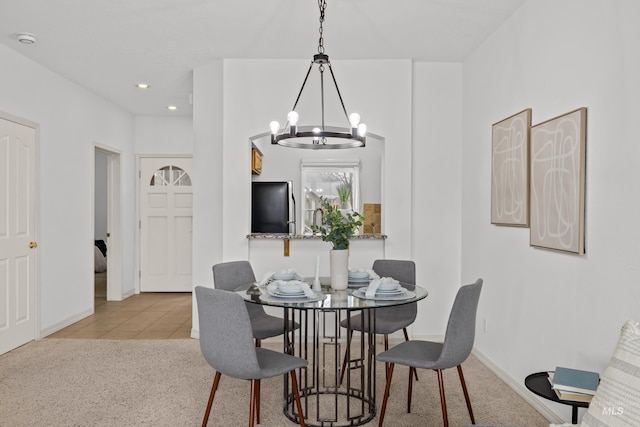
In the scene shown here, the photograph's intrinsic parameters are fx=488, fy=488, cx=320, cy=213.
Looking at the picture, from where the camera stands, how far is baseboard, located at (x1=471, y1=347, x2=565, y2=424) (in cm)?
283

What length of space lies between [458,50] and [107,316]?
468 centimetres

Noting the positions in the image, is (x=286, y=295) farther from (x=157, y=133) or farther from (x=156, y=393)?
(x=157, y=133)

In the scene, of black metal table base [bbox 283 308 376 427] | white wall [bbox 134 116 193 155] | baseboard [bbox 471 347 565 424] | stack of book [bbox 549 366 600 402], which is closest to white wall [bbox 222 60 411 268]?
baseboard [bbox 471 347 565 424]

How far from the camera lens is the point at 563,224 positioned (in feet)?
8.82

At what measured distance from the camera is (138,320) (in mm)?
5414

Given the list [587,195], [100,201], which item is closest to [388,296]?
[587,195]

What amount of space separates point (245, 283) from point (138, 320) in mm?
2445

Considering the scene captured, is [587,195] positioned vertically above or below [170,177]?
below

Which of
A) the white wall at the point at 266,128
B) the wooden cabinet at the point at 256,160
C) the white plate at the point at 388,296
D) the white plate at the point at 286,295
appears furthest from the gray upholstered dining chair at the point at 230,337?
the wooden cabinet at the point at 256,160

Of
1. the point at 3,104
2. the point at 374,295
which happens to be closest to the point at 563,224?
the point at 374,295

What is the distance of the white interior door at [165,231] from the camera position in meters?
7.12

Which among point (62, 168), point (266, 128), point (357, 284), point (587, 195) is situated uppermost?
point (266, 128)

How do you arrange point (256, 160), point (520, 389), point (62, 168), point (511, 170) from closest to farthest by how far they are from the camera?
point (520, 389) → point (511, 170) → point (62, 168) → point (256, 160)

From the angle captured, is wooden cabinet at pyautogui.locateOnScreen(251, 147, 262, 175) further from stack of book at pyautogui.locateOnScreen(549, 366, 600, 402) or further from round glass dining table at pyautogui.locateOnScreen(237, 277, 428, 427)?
stack of book at pyautogui.locateOnScreen(549, 366, 600, 402)
